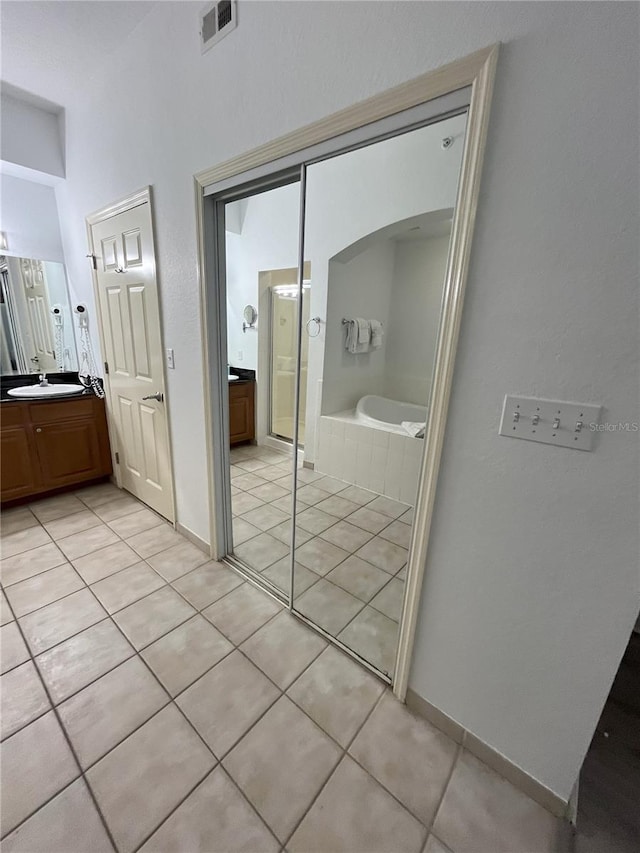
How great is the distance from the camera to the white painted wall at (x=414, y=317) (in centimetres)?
370

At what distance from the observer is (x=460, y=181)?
896 mm

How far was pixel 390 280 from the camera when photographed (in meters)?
3.83

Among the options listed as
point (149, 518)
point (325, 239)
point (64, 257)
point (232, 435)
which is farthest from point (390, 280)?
point (149, 518)

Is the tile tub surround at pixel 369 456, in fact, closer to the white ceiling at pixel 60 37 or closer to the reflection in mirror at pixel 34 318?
the reflection in mirror at pixel 34 318

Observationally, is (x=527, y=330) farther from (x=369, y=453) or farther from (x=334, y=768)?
(x=369, y=453)

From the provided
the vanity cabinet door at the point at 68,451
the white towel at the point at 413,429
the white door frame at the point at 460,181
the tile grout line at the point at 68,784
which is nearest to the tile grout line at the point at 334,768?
the white door frame at the point at 460,181

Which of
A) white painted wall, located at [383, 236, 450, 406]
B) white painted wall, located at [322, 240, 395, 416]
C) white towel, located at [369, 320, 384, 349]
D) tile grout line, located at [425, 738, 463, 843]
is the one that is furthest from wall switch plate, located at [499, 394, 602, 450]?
white painted wall, located at [383, 236, 450, 406]

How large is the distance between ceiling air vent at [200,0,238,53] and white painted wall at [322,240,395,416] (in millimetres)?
1659

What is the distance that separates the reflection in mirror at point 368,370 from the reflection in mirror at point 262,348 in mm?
340

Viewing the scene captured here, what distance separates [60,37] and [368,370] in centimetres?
306

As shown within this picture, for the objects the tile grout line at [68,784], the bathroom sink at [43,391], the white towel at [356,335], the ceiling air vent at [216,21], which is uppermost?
the ceiling air vent at [216,21]

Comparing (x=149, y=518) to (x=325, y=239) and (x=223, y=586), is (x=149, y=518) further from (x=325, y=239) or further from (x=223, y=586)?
(x=325, y=239)

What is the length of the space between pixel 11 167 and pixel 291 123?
2521 millimetres

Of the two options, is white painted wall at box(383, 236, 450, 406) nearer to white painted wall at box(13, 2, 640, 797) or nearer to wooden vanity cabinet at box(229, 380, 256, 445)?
wooden vanity cabinet at box(229, 380, 256, 445)
